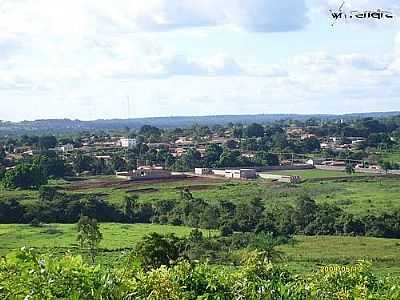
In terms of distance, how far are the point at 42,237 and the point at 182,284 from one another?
27723 mm

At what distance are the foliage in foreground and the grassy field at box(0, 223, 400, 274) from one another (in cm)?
1699

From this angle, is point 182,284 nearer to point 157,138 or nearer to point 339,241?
point 339,241

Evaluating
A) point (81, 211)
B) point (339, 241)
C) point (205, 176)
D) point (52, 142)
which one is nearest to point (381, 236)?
point (339, 241)

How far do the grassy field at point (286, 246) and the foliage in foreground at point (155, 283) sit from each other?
16986 mm

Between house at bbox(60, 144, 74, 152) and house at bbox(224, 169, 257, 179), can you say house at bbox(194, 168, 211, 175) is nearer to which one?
house at bbox(224, 169, 257, 179)

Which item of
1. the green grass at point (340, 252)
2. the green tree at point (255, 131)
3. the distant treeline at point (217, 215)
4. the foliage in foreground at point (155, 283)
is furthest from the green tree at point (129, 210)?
the green tree at point (255, 131)

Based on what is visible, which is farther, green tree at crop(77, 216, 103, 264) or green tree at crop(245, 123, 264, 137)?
green tree at crop(245, 123, 264, 137)

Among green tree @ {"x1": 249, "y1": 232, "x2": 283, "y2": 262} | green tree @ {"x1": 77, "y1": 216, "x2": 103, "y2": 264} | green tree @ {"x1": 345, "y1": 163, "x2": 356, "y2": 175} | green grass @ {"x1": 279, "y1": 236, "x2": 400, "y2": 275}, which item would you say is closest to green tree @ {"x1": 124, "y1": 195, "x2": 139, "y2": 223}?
green tree @ {"x1": 249, "y1": 232, "x2": 283, "y2": 262}

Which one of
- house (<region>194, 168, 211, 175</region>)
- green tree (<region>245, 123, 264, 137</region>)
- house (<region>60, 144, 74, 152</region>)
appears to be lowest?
house (<region>194, 168, 211, 175</region>)

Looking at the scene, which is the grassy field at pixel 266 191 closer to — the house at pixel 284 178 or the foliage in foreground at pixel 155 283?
the house at pixel 284 178

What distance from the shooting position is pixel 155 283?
846cm

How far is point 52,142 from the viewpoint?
3757 inches

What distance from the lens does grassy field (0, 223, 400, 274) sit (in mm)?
30306

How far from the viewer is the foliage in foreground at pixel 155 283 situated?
7.69m
